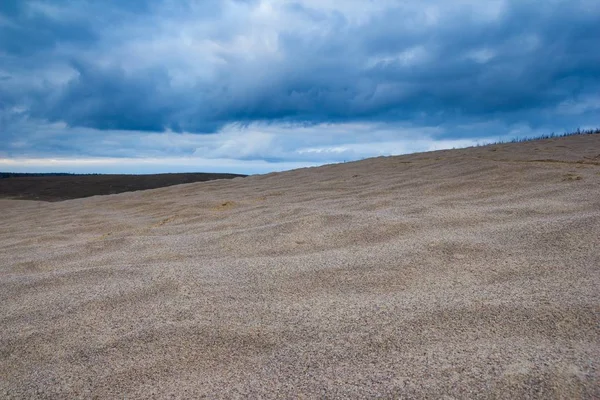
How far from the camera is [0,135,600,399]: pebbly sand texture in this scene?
131 centimetres

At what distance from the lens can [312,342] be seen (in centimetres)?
152

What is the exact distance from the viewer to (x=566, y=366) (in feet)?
4.15

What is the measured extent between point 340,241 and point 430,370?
1462 millimetres

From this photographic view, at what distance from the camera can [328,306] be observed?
180cm

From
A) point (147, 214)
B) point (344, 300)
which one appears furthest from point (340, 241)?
point (147, 214)

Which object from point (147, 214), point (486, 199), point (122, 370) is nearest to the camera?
point (122, 370)

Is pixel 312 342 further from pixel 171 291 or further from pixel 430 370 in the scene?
pixel 171 291

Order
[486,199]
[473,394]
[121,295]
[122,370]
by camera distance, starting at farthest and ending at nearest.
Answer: [486,199], [121,295], [122,370], [473,394]

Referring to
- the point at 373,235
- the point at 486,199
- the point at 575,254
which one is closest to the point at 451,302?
the point at 575,254

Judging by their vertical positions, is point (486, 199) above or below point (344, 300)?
above

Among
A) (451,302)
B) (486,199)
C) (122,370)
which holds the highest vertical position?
(486,199)

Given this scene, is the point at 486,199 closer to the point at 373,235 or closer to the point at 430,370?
the point at 373,235

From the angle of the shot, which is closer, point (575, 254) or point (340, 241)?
point (575, 254)

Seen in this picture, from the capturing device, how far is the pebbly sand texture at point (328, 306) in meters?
1.31
